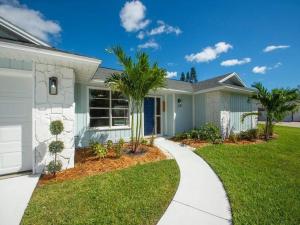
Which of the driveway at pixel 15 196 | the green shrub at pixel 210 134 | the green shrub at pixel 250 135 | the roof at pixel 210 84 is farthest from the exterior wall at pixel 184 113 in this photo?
the driveway at pixel 15 196

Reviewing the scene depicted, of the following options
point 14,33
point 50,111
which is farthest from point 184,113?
point 14,33

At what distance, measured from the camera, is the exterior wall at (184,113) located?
33.1ft

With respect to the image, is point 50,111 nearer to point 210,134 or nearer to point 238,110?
point 210,134

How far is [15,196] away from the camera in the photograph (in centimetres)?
319

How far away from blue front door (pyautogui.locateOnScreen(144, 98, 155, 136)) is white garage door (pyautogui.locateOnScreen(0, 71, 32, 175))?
19.1ft

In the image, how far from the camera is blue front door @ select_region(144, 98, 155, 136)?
940 centimetres

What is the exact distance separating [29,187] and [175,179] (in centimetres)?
335

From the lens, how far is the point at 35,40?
5164 mm

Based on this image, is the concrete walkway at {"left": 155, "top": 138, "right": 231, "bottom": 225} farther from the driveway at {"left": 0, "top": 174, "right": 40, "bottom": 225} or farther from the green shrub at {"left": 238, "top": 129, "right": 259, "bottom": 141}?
the green shrub at {"left": 238, "top": 129, "right": 259, "bottom": 141}

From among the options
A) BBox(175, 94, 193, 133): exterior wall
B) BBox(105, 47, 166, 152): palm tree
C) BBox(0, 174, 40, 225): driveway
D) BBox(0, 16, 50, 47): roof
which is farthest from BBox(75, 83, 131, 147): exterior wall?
BBox(175, 94, 193, 133): exterior wall

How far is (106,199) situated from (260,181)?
3630mm

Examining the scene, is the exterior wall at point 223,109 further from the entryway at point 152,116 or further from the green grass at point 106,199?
the green grass at point 106,199

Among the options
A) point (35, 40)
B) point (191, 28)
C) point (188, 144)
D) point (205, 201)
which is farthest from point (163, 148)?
point (191, 28)

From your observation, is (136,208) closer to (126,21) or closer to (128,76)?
(128,76)
